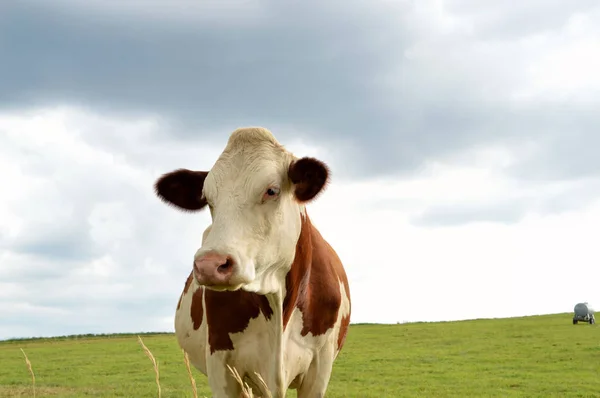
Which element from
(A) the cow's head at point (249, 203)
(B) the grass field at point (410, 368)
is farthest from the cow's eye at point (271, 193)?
(B) the grass field at point (410, 368)

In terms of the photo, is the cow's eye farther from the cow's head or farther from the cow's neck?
the cow's neck

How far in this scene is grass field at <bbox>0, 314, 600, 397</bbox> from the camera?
19328 mm

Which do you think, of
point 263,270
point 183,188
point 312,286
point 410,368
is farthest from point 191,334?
point 410,368

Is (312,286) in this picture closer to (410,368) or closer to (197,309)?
(197,309)

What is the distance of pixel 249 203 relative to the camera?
488cm

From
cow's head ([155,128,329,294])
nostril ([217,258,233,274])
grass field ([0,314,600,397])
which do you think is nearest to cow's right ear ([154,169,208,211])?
cow's head ([155,128,329,294])

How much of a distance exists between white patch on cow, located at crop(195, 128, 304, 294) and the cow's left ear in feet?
0.24

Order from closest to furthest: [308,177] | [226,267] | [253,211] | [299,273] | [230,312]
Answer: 1. [226,267]
2. [253,211]
3. [308,177]
4. [299,273]
5. [230,312]

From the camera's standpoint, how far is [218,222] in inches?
184

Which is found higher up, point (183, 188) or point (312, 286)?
point (183, 188)

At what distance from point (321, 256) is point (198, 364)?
283 centimetres

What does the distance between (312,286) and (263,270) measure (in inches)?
56.8

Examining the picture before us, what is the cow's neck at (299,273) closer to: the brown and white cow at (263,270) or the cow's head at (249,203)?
the brown and white cow at (263,270)

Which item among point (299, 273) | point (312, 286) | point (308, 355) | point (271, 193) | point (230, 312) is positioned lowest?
point (308, 355)
